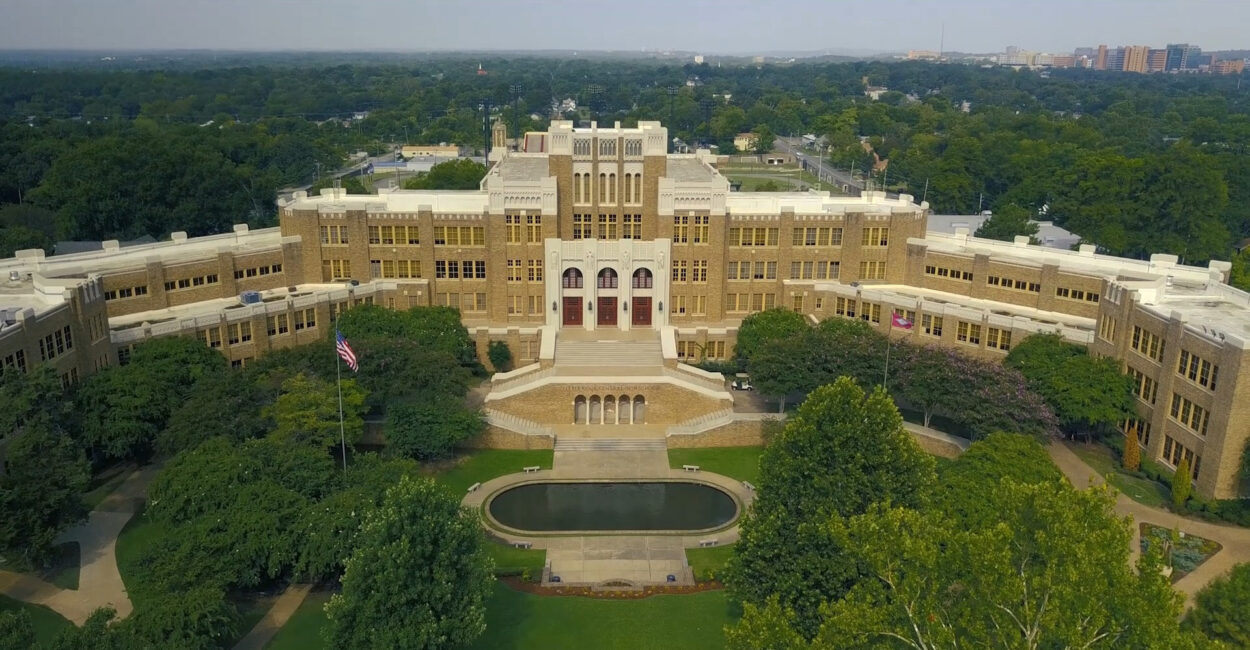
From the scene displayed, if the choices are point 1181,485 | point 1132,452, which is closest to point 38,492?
point 1181,485

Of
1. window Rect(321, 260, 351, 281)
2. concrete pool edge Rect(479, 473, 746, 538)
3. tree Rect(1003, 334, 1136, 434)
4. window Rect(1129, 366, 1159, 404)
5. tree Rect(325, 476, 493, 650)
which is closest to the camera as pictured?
tree Rect(325, 476, 493, 650)

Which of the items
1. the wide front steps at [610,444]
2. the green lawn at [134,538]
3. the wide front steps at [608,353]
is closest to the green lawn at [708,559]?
the wide front steps at [610,444]

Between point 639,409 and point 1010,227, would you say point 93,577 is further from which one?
point 1010,227

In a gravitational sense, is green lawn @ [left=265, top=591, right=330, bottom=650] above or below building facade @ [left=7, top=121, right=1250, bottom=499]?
below

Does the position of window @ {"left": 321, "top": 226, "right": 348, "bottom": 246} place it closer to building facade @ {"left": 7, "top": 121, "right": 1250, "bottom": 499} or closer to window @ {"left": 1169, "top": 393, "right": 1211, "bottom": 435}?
building facade @ {"left": 7, "top": 121, "right": 1250, "bottom": 499}

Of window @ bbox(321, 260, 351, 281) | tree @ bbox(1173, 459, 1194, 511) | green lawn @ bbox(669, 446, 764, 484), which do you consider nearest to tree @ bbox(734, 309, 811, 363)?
green lawn @ bbox(669, 446, 764, 484)

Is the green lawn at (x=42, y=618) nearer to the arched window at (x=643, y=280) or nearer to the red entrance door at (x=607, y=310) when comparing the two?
the red entrance door at (x=607, y=310)

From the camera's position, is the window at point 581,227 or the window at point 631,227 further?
the window at point 631,227
